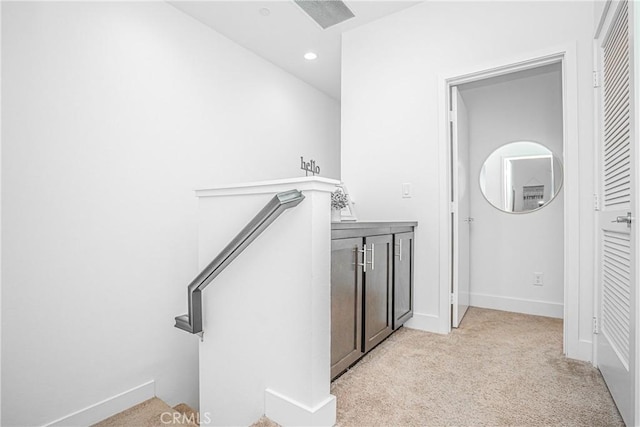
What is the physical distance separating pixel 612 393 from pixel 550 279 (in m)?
1.75

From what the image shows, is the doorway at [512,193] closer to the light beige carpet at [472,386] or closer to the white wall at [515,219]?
the white wall at [515,219]

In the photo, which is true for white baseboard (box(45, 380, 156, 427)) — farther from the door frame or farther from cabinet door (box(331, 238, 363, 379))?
the door frame

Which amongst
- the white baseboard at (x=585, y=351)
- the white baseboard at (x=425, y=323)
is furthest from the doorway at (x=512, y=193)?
the white baseboard at (x=585, y=351)

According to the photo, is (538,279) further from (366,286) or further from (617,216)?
(366,286)

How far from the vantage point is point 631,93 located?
1.34 metres

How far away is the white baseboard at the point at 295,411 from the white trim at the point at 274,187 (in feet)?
2.91

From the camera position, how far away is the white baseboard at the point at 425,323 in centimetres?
256

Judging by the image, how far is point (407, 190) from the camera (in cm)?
272

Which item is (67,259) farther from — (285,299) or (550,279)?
(550,279)

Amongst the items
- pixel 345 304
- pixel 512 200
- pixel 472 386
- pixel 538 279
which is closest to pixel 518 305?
pixel 538 279

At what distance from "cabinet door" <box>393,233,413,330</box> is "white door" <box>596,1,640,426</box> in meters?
1.13

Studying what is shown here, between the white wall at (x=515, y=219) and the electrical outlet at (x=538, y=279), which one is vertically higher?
the white wall at (x=515, y=219)

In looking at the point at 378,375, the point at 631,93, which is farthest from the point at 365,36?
the point at 378,375

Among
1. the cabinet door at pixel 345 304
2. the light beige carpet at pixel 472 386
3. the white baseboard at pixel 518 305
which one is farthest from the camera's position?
the white baseboard at pixel 518 305
